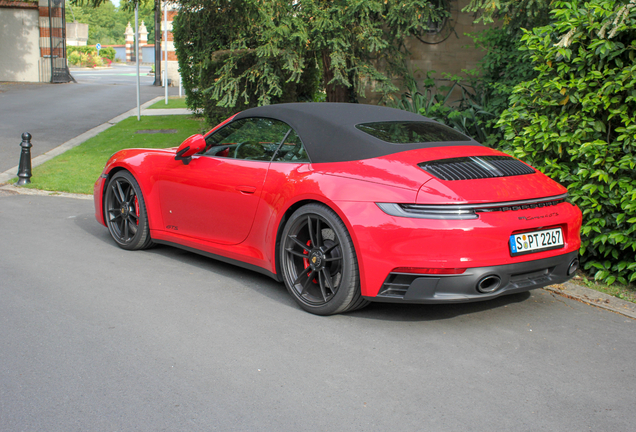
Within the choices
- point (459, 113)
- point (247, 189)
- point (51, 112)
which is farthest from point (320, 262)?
point (51, 112)

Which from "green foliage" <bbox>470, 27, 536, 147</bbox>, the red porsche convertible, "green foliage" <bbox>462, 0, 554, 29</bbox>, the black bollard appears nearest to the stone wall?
"green foliage" <bbox>470, 27, 536, 147</bbox>

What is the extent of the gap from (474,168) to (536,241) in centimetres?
63

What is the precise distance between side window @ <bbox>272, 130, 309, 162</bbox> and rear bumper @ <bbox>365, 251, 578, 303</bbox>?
1.21 meters

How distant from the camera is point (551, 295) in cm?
484

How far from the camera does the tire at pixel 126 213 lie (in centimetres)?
576

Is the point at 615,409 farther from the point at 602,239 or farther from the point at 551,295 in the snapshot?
the point at 602,239

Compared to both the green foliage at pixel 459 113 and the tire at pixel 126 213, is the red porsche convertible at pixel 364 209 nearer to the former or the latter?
the tire at pixel 126 213

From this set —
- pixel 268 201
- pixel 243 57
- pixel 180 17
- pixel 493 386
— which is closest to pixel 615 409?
pixel 493 386

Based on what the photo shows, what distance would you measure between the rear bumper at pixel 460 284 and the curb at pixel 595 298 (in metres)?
0.93

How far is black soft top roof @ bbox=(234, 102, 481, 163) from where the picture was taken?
430cm

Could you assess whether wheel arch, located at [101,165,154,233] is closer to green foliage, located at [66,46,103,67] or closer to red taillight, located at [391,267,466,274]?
red taillight, located at [391,267,466,274]

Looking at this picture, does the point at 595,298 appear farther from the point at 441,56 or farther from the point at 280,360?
the point at 441,56

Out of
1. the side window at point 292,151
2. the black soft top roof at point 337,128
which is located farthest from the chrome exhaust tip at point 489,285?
the side window at point 292,151

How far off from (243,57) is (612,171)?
715 centimetres
